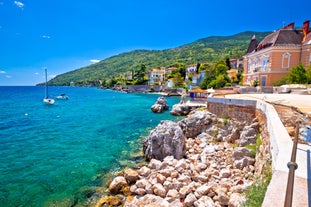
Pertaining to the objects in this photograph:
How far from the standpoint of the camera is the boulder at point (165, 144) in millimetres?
11148

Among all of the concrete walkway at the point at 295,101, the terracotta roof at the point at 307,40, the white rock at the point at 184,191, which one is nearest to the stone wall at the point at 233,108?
the concrete walkway at the point at 295,101

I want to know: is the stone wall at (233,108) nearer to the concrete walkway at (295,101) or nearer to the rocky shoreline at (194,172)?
the rocky shoreline at (194,172)

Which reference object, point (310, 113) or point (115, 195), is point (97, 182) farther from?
point (310, 113)

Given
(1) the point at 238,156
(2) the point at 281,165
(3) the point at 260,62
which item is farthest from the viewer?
(3) the point at 260,62

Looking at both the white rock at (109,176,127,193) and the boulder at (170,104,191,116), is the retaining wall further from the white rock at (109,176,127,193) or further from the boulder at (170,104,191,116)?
the boulder at (170,104,191,116)

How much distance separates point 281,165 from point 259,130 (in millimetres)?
7434

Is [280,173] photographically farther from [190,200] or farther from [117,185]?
[117,185]

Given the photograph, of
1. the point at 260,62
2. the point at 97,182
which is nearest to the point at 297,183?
the point at 97,182

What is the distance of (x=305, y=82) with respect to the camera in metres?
21.8

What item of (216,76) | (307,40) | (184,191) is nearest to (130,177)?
(184,191)

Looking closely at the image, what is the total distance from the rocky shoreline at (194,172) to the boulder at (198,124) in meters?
1.43

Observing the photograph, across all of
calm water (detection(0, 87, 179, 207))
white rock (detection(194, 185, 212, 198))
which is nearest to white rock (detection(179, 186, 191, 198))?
white rock (detection(194, 185, 212, 198))

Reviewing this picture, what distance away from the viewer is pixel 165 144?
11.3 meters

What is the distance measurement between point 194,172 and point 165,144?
2923mm
